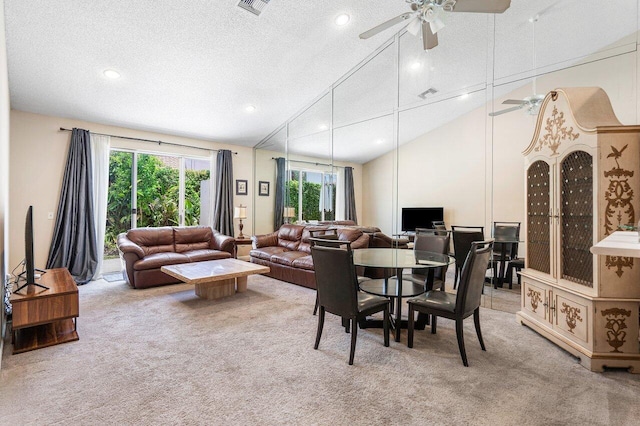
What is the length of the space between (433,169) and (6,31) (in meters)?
4.95

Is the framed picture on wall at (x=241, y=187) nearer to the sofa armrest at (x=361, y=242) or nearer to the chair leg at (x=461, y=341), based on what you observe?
the sofa armrest at (x=361, y=242)

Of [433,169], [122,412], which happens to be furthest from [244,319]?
[433,169]

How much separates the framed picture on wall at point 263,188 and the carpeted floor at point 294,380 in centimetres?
417

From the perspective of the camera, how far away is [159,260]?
4.45m

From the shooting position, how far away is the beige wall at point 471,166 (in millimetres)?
3283

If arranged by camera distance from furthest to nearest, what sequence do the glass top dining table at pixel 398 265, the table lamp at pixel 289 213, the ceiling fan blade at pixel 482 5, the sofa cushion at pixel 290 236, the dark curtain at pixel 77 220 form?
the table lamp at pixel 289 213
the sofa cushion at pixel 290 236
the dark curtain at pixel 77 220
the glass top dining table at pixel 398 265
the ceiling fan blade at pixel 482 5

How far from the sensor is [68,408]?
1721 mm

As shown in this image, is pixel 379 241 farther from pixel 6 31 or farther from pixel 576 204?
pixel 6 31

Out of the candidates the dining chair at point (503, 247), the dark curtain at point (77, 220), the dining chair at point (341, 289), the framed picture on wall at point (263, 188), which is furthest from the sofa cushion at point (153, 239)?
the dining chair at point (503, 247)

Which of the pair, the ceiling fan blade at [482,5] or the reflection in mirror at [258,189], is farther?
the reflection in mirror at [258,189]

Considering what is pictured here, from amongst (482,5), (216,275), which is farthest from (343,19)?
(216,275)

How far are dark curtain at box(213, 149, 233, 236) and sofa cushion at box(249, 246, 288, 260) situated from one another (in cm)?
122

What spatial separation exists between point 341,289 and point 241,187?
5.08 metres

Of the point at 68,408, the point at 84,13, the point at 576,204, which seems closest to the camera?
the point at 68,408
